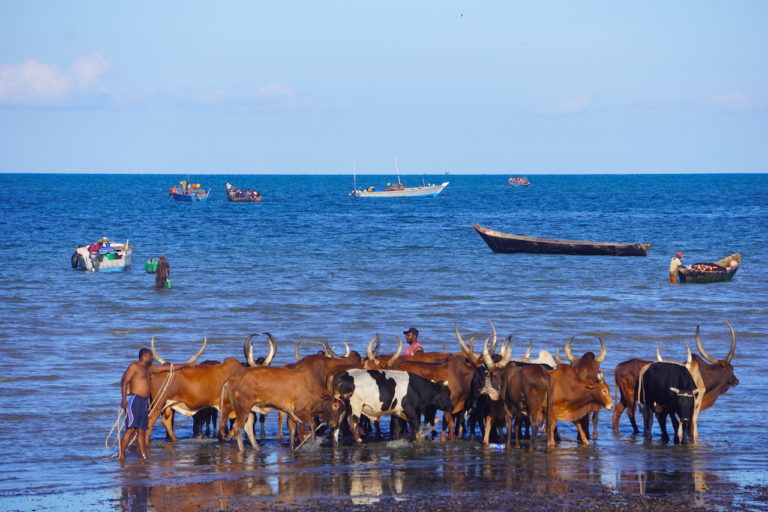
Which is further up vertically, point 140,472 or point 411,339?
point 411,339

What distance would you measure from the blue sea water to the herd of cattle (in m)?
0.50

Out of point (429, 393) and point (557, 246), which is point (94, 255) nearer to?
point (557, 246)

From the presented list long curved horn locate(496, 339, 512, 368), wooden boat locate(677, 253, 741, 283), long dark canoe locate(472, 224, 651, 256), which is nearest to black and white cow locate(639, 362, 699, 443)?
long curved horn locate(496, 339, 512, 368)

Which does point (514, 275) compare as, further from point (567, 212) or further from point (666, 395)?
point (567, 212)

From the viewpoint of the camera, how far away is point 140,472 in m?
12.9

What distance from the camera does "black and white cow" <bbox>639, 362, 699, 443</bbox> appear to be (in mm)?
14594

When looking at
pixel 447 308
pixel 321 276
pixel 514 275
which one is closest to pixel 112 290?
pixel 321 276

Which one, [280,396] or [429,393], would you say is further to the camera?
[429,393]

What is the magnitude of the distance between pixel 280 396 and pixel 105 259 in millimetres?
30468

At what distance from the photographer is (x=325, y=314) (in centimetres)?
3056

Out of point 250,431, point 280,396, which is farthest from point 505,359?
point 250,431

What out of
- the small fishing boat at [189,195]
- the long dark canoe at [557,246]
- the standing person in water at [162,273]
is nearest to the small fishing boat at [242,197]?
the small fishing boat at [189,195]

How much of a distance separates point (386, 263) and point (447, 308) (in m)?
16.2

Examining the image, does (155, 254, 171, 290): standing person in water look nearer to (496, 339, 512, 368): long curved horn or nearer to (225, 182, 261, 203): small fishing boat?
(496, 339, 512, 368): long curved horn
